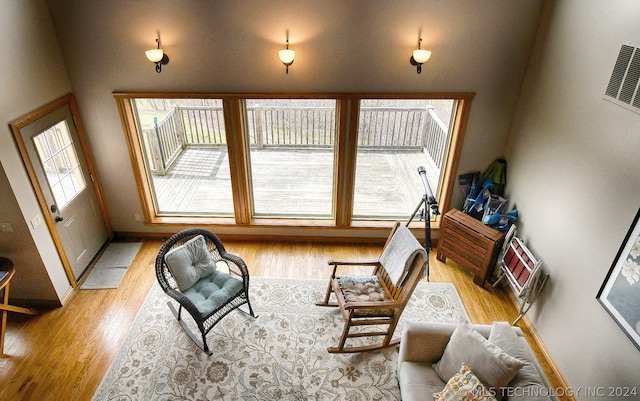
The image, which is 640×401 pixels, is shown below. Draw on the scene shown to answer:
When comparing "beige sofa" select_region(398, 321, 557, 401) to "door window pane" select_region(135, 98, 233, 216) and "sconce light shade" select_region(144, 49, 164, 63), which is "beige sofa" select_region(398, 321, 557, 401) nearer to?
"door window pane" select_region(135, 98, 233, 216)

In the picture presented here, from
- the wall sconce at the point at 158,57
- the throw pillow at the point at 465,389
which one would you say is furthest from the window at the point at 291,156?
the throw pillow at the point at 465,389

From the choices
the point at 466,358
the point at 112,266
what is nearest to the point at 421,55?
the point at 466,358

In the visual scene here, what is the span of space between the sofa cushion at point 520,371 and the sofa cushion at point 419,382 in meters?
0.46

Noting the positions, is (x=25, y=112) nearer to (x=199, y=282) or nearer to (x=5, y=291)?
(x=5, y=291)

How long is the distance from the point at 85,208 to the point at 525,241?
474 centimetres

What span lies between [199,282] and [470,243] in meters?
2.82

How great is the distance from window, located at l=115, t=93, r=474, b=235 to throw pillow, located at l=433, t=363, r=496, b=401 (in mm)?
2425

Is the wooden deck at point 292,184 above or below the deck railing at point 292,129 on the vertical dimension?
below

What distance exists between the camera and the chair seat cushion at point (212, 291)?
3.17 metres

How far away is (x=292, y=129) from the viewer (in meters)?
5.77

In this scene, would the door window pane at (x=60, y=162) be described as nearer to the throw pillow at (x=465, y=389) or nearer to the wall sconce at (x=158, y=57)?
the wall sconce at (x=158, y=57)

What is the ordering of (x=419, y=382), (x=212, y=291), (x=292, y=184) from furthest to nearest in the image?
1. (x=292, y=184)
2. (x=212, y=291)
3. (x=419, y=382)

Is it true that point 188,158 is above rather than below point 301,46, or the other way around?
below

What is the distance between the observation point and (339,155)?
13.8ft
